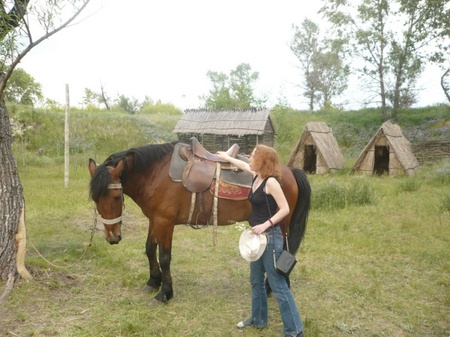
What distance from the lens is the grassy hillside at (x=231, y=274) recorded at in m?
3.79

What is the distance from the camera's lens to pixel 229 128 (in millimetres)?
19047

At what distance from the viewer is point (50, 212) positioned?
8.34 meters

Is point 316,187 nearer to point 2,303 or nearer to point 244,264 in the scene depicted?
point 244,264

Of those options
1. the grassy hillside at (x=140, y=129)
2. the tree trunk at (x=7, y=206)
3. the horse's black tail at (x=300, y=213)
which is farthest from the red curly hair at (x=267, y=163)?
the grassy hillside at (x=140, y=129)

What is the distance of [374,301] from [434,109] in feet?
82.6

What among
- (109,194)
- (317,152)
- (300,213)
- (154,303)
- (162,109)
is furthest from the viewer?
(162,109)

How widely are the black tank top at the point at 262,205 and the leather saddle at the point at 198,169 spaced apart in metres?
0.95

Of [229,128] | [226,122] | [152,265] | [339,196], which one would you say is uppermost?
[226,122]

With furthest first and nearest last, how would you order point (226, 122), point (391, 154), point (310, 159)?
1. point (226, 122)
2. point (310, 159)
3. point (391, 154)

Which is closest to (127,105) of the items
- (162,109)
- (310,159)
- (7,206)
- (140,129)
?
(162,109)

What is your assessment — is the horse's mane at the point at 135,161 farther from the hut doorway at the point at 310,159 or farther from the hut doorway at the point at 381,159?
the hut doorway at the point at 381,159

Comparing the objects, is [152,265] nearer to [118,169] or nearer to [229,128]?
[118,169]

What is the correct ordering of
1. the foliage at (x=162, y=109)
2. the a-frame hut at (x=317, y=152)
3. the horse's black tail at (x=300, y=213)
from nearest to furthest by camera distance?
the horse's black tail at (x=300, y=213), the a-frame hut at (x=317, y=152), the foliage at (x=162, y=109)

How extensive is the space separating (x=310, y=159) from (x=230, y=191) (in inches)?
529
